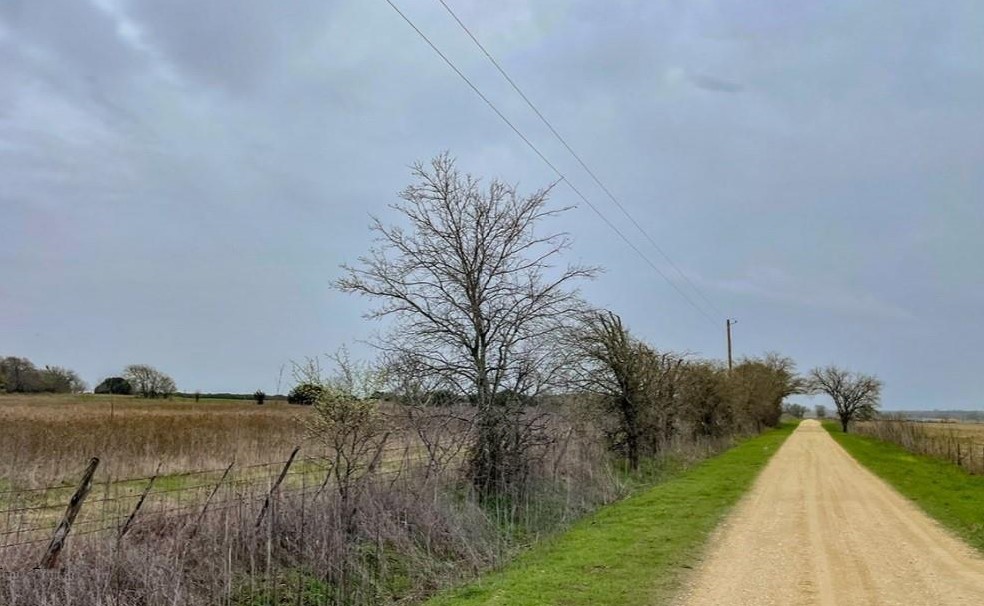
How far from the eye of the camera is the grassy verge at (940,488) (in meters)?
12.0

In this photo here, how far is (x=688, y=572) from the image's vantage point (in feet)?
27.9

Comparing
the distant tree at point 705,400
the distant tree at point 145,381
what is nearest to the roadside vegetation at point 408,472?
the distant tree at point 705,400

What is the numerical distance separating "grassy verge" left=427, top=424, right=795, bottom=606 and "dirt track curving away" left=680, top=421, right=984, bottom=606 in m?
0.40

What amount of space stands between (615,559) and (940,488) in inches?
518

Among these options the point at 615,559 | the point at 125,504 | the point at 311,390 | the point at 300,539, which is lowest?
the point at 615,559

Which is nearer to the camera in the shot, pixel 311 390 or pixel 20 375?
pixel 311 390

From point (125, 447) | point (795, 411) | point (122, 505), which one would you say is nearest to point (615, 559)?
point (122, 505)

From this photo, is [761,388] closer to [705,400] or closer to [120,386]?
[705,400]

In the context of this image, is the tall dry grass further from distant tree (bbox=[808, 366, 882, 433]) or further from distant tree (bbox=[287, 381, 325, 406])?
distant tree (bbox=[808, 366, 882, 433])

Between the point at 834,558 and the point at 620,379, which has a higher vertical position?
the point at 620,379

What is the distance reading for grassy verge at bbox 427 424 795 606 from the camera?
7402 millimetres

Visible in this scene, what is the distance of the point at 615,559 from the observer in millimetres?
9055

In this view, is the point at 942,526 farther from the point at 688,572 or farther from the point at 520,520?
the point at 520,520

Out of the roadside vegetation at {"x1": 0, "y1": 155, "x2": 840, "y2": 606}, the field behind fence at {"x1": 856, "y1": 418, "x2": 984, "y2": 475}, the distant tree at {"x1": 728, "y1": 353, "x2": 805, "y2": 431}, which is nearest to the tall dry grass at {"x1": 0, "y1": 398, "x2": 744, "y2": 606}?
the roadside vegetation at {"x1": 0, "y1": 155, "x2": 840, "y2": 606}
